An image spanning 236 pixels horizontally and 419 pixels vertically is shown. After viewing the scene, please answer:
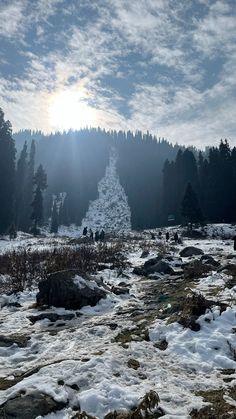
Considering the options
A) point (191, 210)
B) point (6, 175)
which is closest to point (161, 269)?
point (191, 210)

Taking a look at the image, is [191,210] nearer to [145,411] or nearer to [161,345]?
[161,345]

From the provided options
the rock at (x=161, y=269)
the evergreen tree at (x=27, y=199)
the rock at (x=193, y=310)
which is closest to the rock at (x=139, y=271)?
the rock at (x=161, y=269)

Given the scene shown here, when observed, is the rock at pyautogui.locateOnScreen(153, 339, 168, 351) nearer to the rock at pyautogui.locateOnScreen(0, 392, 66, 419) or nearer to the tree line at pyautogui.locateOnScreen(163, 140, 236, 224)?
the rock at pyautogui.locateOnScreen(0, 392, 66, 419)

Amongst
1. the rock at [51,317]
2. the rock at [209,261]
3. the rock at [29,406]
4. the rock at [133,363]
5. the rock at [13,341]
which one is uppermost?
the rock at [209,261]

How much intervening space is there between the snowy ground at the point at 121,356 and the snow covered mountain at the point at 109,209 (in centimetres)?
11477

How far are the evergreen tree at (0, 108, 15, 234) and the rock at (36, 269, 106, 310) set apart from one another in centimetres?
5114

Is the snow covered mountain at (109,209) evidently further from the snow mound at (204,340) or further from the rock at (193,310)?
the snow mound at (204,340)

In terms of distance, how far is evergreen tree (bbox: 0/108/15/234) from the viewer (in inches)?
2492

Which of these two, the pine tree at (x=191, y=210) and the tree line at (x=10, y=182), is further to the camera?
the tree line at (x=10, y=182)

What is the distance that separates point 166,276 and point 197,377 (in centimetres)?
1285

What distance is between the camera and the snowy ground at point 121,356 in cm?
630

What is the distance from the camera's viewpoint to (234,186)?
77.4m

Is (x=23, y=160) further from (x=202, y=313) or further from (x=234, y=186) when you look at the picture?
(x=202, y=313)

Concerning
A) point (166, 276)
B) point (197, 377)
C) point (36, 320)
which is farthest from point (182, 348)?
point (166, 276)
